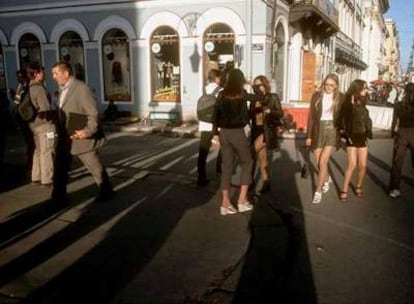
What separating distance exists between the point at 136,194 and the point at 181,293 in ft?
10.4

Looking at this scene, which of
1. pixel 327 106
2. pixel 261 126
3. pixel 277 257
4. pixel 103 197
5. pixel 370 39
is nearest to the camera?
pixel 277 257

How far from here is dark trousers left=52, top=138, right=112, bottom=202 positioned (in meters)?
5.98

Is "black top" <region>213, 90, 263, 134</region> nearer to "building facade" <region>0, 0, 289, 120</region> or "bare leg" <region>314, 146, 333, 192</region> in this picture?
"bare leg" <region>314, 146, 333, 192</region>

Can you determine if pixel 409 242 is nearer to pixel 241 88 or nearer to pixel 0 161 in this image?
pixel 241 88

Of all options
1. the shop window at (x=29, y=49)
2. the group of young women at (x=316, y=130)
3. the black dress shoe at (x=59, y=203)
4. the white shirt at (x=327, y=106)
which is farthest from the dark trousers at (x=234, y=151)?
the shop window at (x=29, y=49)

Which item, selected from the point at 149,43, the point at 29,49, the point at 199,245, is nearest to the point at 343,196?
the point at 199,245

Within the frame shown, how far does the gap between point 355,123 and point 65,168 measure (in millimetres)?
4007

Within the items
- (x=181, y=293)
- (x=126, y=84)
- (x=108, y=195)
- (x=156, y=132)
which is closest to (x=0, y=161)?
(x=108, y=195)

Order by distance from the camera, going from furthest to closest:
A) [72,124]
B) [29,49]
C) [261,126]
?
1. [29,49]
2. [261,126]
3. [72,124]

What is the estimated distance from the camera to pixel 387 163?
31.8ft

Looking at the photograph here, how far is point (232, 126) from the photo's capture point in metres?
5.78

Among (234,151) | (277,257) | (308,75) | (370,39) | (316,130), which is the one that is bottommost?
(277,257)

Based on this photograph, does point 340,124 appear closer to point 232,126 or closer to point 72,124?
point 232,126

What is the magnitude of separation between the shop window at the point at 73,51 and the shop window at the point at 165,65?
3188mm
